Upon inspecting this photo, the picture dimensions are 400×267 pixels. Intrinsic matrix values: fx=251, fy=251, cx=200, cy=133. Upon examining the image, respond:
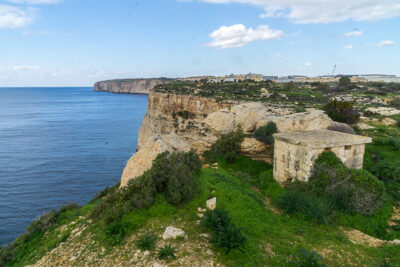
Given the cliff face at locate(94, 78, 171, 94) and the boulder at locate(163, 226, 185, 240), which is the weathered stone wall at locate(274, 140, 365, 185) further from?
the cliff face at locate(94, 78, 171, 94)

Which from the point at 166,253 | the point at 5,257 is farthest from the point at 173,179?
the point at 5,257

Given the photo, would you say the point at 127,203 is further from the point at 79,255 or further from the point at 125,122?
the point at 125,122

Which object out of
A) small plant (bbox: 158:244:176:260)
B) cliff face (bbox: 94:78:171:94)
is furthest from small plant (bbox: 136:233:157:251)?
cliff face (bbox: 94:78:171:94)

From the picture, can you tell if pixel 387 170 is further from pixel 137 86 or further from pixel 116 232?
pixel 137 86

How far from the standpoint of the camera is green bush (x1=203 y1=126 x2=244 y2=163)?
13.4 m

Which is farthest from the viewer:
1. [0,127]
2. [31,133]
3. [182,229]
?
[0,127]

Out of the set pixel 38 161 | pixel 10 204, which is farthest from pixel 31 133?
pixel 10 204

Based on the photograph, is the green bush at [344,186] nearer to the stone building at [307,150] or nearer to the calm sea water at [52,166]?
the stone building at [307,150]

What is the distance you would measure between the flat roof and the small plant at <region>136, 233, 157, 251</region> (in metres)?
5.90

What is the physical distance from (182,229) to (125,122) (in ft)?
194

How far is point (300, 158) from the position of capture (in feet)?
29.6

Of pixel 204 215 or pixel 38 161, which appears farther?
pixel 38 161

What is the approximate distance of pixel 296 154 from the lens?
9.16 m

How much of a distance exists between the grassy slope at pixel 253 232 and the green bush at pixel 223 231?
0.58ft
